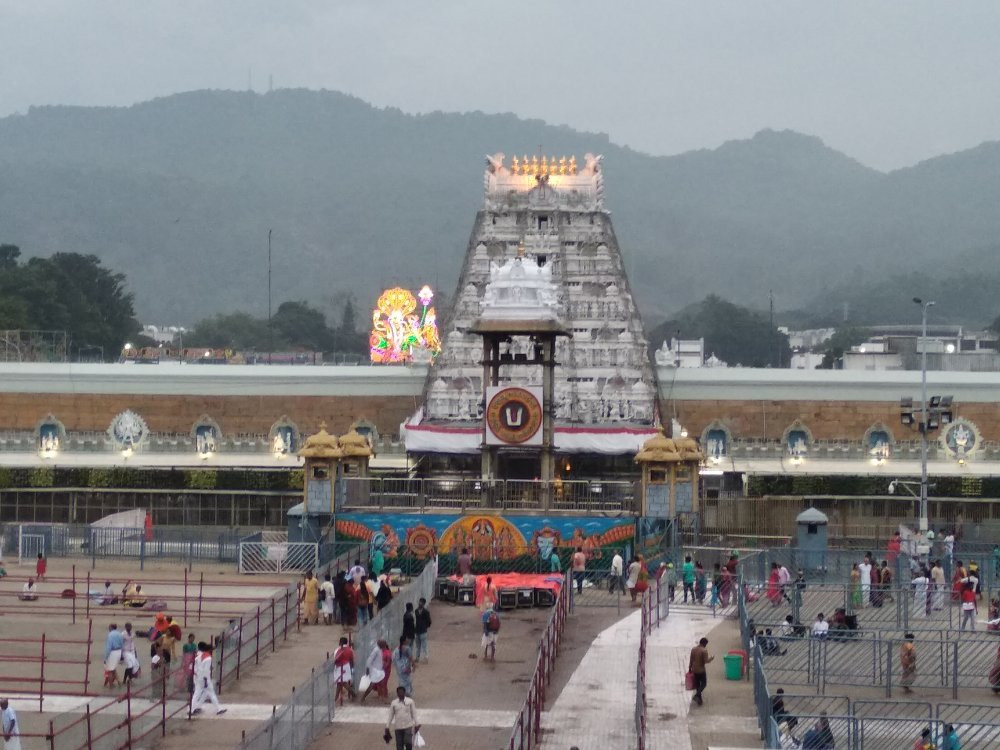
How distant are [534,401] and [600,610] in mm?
9543

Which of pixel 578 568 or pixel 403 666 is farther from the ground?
pixel 578 568

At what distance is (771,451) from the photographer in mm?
56219

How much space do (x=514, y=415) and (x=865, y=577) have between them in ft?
39.1

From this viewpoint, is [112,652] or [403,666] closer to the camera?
[403,666]

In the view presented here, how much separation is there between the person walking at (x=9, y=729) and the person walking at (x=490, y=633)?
31.5ft

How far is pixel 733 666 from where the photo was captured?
26719 mm

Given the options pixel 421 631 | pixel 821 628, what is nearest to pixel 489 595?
pixel 421 631

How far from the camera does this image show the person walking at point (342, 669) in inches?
954

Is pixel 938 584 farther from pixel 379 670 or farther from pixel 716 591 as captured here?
pixel 379 670

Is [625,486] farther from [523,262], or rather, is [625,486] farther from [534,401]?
[523,262]

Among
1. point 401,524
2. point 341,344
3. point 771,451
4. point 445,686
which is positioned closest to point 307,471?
point 401,524

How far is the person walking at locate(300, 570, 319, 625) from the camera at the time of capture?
31812 mm

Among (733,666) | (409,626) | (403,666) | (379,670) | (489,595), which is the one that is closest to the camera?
(403,666)

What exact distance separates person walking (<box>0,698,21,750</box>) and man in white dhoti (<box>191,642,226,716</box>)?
355cm
